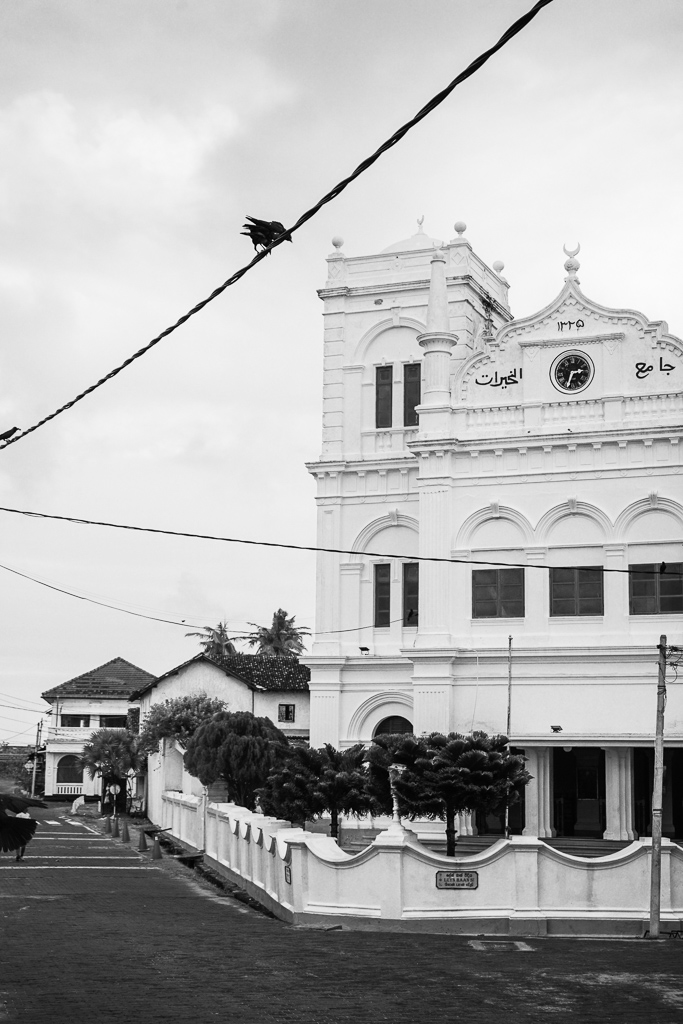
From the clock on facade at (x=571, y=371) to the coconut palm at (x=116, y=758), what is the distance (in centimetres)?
2751

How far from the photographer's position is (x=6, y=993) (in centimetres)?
1384

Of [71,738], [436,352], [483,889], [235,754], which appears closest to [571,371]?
[436,352]

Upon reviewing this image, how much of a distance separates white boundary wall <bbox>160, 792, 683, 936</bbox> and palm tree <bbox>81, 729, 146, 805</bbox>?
3365 centimetres

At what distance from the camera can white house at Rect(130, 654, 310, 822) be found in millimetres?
47312

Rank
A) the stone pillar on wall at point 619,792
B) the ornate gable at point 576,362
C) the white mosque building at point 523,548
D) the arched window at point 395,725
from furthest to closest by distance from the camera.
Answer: the arched window at point 395,725
the ornate gable at point 576,362
the white mosque building at point 523,548
the stone pillar on wall at point 619,792

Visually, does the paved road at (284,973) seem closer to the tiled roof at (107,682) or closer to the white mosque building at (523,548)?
the white mosque building at (523,548)

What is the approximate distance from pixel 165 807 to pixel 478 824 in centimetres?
1578

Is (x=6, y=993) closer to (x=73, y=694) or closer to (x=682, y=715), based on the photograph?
(x=682, y=715)

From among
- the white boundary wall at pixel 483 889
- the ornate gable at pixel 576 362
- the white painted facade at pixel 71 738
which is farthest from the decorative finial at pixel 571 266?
the white painted facade at pixel 71 738

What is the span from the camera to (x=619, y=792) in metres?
31.9

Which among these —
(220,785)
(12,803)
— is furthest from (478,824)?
(12,803)

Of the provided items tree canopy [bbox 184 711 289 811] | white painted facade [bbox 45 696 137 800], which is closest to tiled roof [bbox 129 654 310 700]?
tree canopy [bbox 184 711 289 811]

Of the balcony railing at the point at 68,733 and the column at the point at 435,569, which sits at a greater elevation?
the column at the point at 435,569

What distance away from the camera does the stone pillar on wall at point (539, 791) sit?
32.3 m
